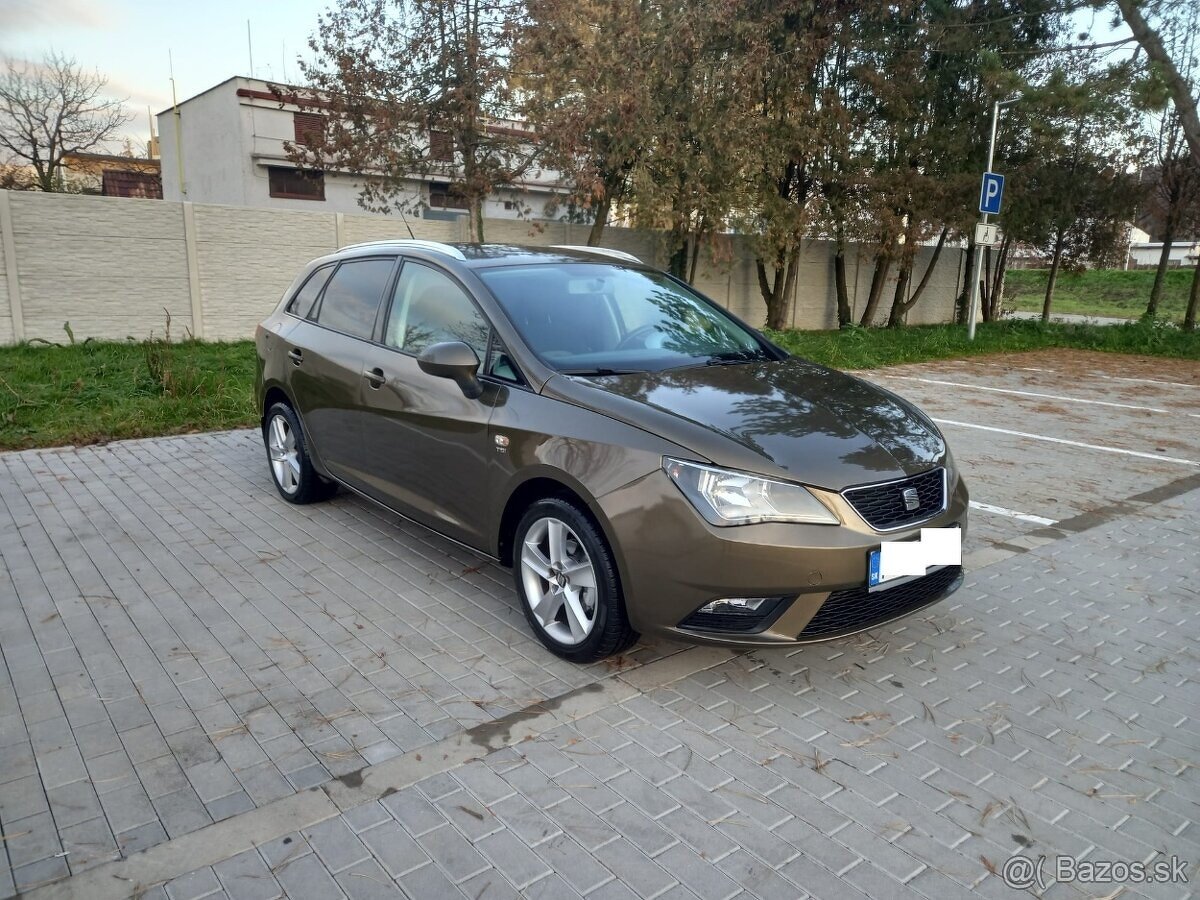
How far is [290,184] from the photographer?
87.8 ft

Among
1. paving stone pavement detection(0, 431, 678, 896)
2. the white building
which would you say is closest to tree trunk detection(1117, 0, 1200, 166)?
the white building

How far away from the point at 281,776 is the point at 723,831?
56.7 inches

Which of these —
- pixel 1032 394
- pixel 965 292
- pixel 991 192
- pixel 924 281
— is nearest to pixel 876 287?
pixel 924 281

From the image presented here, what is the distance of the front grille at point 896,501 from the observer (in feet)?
10.9

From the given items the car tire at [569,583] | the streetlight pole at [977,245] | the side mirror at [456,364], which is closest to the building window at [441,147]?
the streetlight pole at [977,245]

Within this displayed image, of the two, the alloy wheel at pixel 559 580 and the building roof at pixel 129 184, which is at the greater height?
the building roof at pixel 129 184

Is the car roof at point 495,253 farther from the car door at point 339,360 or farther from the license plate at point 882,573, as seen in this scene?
the license plate at point 882,573

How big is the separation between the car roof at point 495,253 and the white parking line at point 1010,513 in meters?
3.01

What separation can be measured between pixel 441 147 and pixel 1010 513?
13.4 meters

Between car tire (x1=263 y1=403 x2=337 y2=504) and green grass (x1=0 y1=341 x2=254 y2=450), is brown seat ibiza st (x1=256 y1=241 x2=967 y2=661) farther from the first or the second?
green grass (x1=0 y1=341 x2=254 y2=450)

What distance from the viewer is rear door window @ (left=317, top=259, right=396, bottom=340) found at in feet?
16.1

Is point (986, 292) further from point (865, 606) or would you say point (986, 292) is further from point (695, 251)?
point (865, 606)

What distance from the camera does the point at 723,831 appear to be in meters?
2.65

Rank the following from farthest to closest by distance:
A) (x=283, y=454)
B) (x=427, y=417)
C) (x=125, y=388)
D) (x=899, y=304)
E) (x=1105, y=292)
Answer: (x=1105, y=292) → (x=899, y=304) → (x=125, y=388) → (x=283, y=454) → (x=427, y=417)
